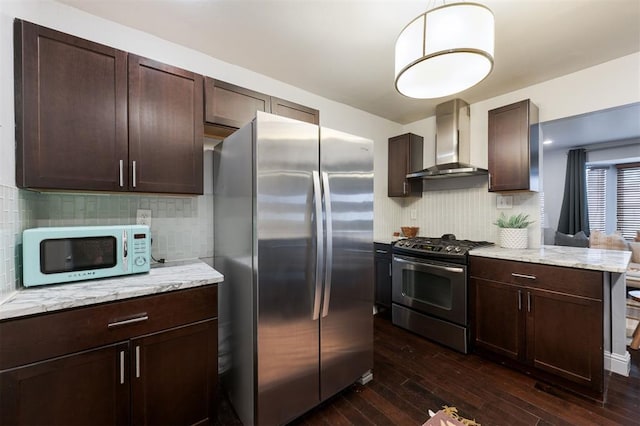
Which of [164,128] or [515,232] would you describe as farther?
[515,232]

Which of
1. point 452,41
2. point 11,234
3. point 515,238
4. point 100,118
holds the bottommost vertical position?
point 515,238

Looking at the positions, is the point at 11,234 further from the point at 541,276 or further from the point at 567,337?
the point at 567,337

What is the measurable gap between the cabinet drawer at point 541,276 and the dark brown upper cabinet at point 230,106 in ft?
7.33

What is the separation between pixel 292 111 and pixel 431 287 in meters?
2.21

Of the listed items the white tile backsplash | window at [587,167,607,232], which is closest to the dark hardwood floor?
the white tile backsplash

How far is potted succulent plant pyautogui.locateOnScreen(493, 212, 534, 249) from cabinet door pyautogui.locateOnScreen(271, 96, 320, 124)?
2.16m

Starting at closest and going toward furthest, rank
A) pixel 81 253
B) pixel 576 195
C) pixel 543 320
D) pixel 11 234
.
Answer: pixel 11 234 → pixel 81 253 → pixel 543 320 → pixel 576 195

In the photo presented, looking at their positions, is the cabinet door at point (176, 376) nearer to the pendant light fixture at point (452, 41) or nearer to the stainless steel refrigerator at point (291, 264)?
the stainless steel refrigerator at point (291, 264)

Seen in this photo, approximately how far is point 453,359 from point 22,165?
3.25 meters

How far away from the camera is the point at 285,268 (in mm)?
1479

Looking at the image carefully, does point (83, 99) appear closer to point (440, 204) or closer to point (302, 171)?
point (302, 171)

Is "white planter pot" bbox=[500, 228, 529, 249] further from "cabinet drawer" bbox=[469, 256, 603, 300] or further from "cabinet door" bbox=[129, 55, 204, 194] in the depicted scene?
"cabinet door" bbox=[129, 55, 204, 194]

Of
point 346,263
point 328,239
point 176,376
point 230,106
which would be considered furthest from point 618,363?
point 230,106

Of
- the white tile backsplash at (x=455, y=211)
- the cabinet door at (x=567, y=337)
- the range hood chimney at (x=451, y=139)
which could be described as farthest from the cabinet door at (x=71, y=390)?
the range hood chimney at (x=451, y=139)
